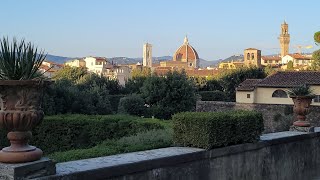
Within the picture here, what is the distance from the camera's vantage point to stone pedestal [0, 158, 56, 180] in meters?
3.67

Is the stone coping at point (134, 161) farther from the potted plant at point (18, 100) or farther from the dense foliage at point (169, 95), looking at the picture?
the dense foliage at point (169, 95)

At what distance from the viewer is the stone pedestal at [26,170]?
3.67 meters

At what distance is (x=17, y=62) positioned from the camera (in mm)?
3867

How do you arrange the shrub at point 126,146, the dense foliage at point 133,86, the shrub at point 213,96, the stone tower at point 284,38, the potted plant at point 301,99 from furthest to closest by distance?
the stone tower at point 284,38
the dense foliage at point 133,86
the shrub at point 213,96
the potted plant at point 301,99
the shrub at point 126,146

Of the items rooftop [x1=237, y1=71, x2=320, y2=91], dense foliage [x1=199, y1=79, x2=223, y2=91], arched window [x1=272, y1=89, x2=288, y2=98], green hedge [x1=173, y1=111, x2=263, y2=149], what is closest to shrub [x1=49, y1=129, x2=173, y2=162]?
green hedge [x1=173, y1=111, x2=263, y2=149]

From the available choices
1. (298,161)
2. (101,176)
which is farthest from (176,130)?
(298,161)

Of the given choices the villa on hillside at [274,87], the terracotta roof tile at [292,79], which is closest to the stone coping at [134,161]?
the terracotta roof tile at [292,79]

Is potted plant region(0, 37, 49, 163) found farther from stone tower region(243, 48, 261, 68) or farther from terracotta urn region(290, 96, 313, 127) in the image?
stone tower region(243, 48, 261, 68)

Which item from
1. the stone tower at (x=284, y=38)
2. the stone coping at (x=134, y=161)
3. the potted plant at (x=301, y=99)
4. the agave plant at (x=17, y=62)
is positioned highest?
the stone tower at (x=284, y=38)

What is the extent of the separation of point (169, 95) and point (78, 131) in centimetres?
1963

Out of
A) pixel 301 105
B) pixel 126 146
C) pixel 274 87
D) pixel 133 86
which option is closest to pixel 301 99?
pixel 301 105

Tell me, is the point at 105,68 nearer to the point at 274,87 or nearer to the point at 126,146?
the point at 274,87

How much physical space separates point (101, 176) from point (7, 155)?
1056 mm

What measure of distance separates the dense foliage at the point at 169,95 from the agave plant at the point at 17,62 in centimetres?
3246
